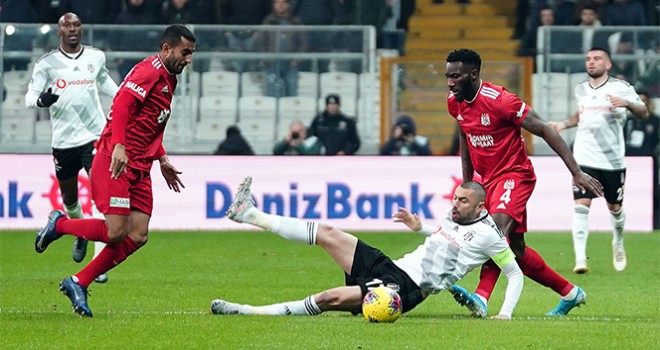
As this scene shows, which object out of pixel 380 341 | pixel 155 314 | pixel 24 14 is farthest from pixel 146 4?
pixel 380 341

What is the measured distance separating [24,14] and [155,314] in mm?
14143

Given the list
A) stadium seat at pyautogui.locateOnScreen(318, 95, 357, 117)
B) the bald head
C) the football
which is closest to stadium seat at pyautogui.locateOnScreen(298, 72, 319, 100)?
stadium seat at pyautogui.locateOnScreen(318, 95, 357, 117)

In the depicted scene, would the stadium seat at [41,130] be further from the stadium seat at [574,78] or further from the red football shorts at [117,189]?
the red football shorts at [117,189]

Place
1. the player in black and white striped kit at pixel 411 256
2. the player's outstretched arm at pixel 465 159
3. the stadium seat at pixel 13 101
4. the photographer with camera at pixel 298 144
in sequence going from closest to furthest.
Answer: the player in black and white striped kit at pixel 411 256 < the player's outstretched arm at pixel 465 159 < the photographer with camera at pixel 298 144 < the stadium seat at pixel 13 101

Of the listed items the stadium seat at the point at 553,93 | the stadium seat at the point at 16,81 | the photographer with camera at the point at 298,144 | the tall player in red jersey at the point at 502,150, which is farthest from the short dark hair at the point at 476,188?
the stadium seat at the point at 16,81

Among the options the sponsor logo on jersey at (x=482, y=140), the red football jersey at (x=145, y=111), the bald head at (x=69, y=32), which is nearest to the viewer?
the red football jersey at (x=145, y=111)

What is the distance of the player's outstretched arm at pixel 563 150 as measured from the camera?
992 centimetres

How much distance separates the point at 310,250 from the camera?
54.9 feet

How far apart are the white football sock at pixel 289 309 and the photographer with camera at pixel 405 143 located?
1083 centimetres

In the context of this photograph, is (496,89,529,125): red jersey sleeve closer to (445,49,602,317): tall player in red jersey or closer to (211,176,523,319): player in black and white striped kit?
(445,49,602,317): tall player in red jersey

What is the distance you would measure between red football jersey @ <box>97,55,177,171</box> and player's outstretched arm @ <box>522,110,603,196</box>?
2.62m

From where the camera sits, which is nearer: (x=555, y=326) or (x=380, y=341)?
(x=380, y=341)

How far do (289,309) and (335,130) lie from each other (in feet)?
37.1

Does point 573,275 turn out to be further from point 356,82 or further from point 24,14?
point 24,14
